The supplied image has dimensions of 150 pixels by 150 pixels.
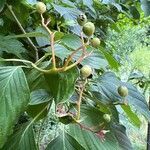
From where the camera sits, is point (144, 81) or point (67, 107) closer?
point (67, 107)

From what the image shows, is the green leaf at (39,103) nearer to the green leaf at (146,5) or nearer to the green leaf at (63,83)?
the green leaf at (63,83)

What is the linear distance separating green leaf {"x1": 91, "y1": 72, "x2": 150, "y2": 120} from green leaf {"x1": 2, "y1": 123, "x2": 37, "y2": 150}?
0.11 metres

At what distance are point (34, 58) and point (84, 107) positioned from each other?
197mm

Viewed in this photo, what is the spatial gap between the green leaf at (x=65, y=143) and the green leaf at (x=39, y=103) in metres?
0.04

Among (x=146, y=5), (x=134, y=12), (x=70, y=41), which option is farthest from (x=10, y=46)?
(x=134, y=12)

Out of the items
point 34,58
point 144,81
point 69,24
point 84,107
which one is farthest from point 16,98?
point 144,81

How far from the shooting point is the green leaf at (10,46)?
26.7 inches

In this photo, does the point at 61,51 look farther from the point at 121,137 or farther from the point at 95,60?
the point at 121,137

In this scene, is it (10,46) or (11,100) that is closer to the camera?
(11,100)

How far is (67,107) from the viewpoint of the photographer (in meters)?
0.57

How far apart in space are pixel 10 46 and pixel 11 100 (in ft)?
0.73

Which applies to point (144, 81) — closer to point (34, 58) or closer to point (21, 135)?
point (34, 58)

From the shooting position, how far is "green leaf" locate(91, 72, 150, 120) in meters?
0.61

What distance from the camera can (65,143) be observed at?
1.86 ft
